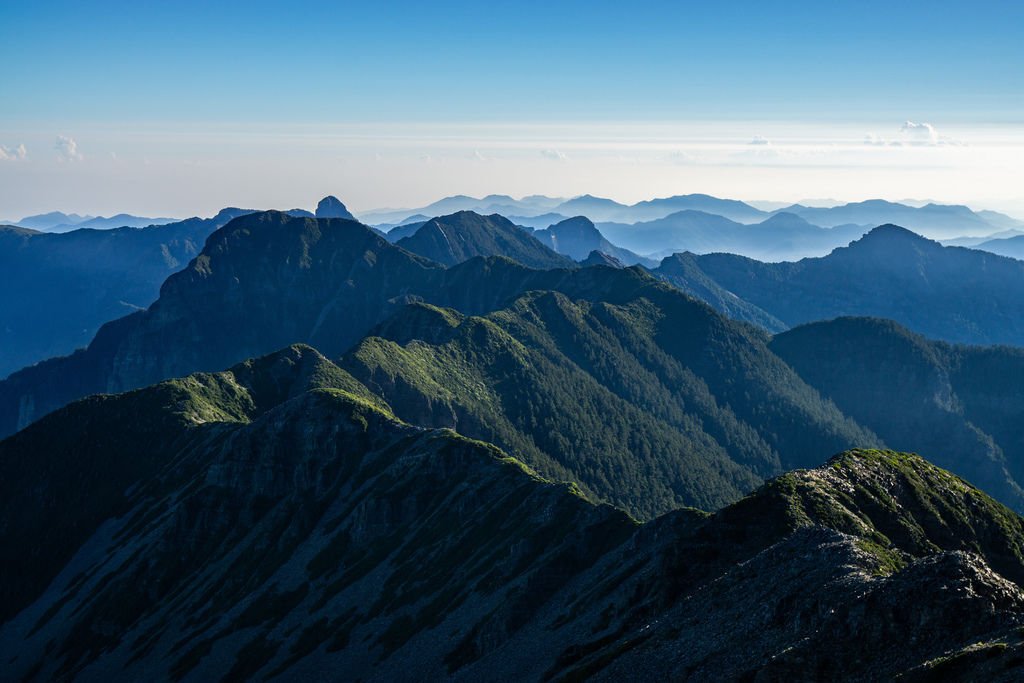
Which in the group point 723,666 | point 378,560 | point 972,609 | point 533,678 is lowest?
point 378,560

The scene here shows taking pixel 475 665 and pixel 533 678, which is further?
pixel 475 665

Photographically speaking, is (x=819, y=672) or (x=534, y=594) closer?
(x=819, y=672)

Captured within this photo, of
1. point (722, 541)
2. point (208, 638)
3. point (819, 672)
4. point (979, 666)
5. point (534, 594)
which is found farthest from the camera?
point (208, 638)

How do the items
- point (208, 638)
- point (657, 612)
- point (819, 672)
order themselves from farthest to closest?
point (208, 638), point (657, 612), point (819, 672)

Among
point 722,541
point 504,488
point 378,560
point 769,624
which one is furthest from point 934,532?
point 378,560

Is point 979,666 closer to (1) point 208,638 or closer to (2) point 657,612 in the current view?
(2) point 657,612

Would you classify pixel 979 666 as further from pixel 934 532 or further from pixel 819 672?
pixel 934 532

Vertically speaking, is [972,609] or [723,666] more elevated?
[972,609]

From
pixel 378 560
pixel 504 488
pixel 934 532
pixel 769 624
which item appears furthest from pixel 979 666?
pixel 378 560

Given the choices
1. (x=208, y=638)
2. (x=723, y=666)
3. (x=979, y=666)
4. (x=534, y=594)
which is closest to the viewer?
(x=979, y=666)
